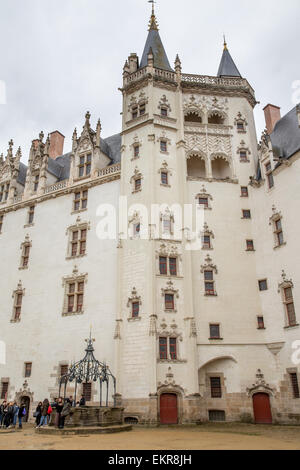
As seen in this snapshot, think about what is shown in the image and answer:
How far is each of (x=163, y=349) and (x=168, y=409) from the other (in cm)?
319

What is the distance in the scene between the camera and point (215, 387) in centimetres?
2309

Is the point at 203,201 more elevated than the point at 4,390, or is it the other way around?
the point at 203,201

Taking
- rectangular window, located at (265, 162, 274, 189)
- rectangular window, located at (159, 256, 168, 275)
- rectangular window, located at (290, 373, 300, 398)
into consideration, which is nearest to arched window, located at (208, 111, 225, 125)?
rectangular window, located at (265, 162, 274, 189)

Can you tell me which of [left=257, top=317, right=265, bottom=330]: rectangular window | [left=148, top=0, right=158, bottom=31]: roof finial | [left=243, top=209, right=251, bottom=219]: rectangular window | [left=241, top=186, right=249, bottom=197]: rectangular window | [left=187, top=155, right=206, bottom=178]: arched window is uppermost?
[left=148, top=0, right=158, bottom=31]: roof finial

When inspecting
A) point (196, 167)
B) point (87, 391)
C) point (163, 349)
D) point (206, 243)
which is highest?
point (196, 167)

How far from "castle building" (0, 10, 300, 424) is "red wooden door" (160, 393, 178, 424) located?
71mm

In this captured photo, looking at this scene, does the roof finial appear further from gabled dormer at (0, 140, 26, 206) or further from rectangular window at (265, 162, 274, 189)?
rectangular window at (265, 162, 274, 189)

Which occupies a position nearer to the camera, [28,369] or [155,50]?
[28,369]

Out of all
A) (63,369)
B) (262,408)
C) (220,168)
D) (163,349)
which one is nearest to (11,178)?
(63,369)

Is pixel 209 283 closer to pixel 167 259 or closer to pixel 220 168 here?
pixel 167 259

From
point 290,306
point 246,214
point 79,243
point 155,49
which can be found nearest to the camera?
point 290,306

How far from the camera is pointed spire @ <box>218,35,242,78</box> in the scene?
3291cm

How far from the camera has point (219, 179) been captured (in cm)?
2805
